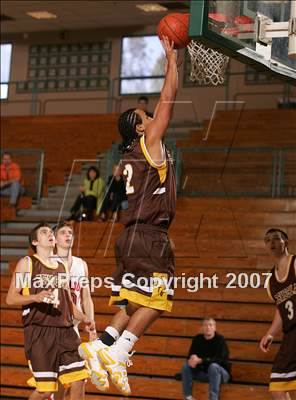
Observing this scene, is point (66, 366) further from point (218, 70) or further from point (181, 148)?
point (218, 70)

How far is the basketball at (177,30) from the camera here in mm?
6914

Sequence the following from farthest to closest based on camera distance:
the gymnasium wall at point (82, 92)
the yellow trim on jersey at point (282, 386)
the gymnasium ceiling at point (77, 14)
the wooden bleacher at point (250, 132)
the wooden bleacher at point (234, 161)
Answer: the gymnasium ceiling at point (77, 14), the gymnasium wall at point (82, 92), the wooden bleacher at point (250, 132), the wooden bleacher at point (234, 161), the yellow trim on jersey at point (282, 386)

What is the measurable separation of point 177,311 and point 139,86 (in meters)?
9.53

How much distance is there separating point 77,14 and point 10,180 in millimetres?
4985

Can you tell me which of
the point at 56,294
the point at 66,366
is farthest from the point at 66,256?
the point at 66,366

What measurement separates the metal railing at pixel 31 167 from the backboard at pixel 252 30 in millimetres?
6050

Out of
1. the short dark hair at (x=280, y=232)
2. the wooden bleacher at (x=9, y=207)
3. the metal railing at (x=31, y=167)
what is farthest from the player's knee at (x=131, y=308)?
the metal railing at (x=31, y=167)

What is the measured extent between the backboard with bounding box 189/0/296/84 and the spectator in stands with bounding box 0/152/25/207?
7170mm

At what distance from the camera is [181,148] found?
29.1 feet

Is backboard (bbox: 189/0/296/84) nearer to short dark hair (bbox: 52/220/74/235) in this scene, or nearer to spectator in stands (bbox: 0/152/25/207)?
short dark hair (bbox: 52/220/74/235)

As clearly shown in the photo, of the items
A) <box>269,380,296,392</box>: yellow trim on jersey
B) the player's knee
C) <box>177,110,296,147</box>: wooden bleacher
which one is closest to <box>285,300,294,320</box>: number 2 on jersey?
<box>269,380,296,392</box>: yellow trim on jersey

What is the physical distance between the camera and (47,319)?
8.71 meters

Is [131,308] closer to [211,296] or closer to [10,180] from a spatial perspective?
[211,296]

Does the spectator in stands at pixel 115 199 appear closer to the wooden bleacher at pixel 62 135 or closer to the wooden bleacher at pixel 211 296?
the wooden bleacher at pixel 211 296
